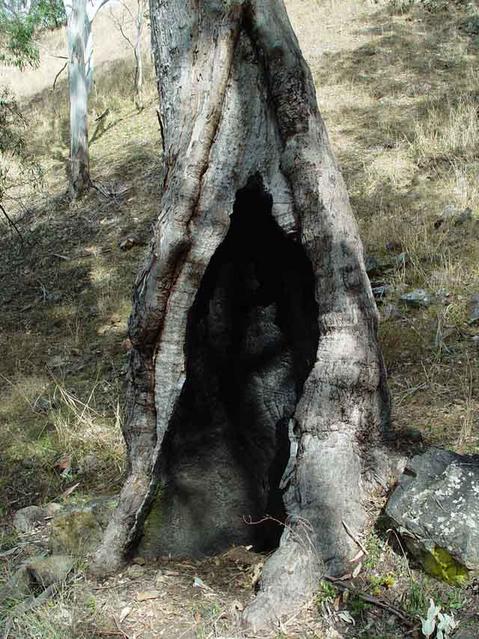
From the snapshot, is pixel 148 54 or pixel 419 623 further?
pixel 148 54

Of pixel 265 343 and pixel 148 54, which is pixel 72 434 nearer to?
pixel 265 343

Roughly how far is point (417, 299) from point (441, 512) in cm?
298

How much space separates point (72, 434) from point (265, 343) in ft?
6.08

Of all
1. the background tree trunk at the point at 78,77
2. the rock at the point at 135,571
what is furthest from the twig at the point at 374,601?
the background tree trunk at the point at 78,77

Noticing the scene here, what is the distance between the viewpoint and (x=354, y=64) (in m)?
12.7

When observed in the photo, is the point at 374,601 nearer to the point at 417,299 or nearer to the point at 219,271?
the point at 219,271

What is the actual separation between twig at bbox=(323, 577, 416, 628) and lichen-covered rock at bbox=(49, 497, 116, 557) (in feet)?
4.25

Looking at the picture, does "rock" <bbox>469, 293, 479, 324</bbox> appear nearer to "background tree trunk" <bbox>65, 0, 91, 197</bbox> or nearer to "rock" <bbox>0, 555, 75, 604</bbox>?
"rock" <bbox>0, 555, 75, 604</bbox>

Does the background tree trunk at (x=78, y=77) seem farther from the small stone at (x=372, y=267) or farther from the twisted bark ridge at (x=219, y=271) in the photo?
the twisted bark ridge at (x=219, y=271)

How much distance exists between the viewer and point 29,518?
4.14 metres

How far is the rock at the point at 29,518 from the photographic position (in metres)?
4.06

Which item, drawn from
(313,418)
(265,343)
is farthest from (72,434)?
(313,418)

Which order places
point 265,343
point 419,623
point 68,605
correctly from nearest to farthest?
point 419,623, point 68,605, point 265,343

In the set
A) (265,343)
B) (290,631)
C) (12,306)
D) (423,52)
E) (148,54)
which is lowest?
(290,631)
